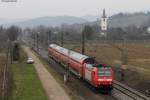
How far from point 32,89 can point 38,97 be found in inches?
271

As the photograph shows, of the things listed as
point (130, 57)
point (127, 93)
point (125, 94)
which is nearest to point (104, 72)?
point (125, 94)

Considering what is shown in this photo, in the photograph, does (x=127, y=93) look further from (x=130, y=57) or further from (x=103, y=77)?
(x=130, y=57)

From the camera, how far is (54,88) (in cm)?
5094

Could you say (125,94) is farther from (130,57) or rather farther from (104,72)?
(130,57)

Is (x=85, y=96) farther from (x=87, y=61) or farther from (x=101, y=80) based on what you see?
(x=87, y=61)

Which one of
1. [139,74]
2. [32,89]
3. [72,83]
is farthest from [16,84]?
[139,74]

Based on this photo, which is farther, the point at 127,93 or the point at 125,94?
the point at 127,93

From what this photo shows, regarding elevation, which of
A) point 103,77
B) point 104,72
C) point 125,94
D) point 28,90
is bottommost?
point 125,94

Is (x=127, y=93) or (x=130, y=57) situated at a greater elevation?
(x=127, y=93)

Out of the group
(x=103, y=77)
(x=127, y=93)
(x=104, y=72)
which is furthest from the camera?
(x=127, y=93)

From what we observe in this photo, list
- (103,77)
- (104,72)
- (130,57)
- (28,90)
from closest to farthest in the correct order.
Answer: (28,90) → (103,77) → (104,72) → (130,57)

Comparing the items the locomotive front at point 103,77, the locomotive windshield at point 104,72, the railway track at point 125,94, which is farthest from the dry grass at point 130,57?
the locomotive front at point 103,77

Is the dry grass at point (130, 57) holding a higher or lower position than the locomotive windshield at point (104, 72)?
lower

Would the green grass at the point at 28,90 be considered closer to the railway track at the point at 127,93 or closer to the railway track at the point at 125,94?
the railway track at the point at 125,94
